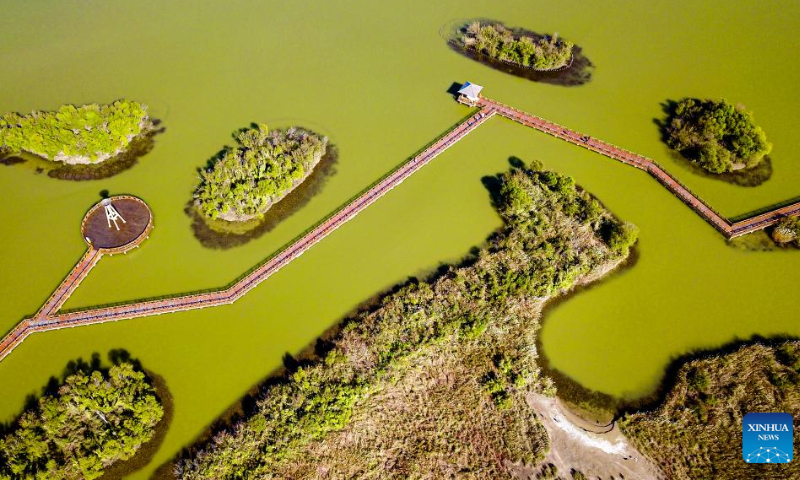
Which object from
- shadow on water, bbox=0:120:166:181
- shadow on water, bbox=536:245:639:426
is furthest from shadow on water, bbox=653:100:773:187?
shadow on water, bbox=0:120:166:181

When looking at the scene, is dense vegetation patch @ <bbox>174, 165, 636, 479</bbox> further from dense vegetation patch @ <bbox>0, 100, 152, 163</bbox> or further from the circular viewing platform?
dense vegetation patch @ <bbox>0, 100, 152, 163</bbox>

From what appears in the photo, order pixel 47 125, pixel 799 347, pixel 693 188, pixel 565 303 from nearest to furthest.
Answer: pixel 799 347 < pixel 565 303 < pixel 693 188 < pixel 47 125

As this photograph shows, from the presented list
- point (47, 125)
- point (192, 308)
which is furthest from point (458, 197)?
point (47, 125)

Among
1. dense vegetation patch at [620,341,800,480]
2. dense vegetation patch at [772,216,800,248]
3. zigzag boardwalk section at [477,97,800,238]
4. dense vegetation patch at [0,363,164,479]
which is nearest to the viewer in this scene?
dense vegetation patch at [620,341,800,480]

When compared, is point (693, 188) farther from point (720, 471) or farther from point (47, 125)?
point (47, 125)

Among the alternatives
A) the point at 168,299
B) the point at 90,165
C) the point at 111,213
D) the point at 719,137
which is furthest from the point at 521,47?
the point at 90,165

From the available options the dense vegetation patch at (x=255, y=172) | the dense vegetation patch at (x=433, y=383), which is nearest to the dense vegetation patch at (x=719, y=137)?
the dense vegetation patch at (x=433, y=383)

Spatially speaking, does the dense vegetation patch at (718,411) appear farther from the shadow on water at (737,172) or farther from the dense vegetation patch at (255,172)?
the dense vegetation patch at (255,172)
